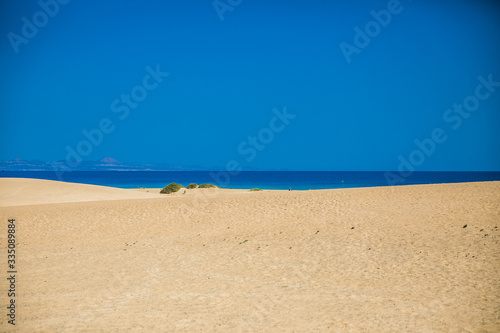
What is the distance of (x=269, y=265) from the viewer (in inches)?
466

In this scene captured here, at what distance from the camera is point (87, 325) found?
7215 millimetres

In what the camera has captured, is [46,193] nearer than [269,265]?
No

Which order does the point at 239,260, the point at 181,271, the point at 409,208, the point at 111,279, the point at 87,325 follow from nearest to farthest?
the point at 87,325 → the point at 111,279 → the point at 181,271 → the point at 239,260 → the point at 409,208

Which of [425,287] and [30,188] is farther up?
[30,188]

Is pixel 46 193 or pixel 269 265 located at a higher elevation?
pixel 46 193

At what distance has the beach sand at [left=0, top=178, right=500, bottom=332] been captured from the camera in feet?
24.8

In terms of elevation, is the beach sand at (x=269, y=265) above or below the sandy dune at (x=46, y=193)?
below

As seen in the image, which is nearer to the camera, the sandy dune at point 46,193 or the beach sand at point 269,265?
the beach sand at point 269,265

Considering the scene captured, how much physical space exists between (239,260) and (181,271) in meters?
2.03

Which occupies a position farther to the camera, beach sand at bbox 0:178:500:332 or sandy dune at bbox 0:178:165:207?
sandy dune at bbox 0:178:165:207

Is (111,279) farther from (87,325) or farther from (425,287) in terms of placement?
(425,287)

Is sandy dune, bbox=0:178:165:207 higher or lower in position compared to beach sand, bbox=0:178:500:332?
higher

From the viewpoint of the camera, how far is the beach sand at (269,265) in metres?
7.56

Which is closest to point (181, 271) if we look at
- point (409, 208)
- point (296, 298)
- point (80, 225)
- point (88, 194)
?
point (296, 298)
